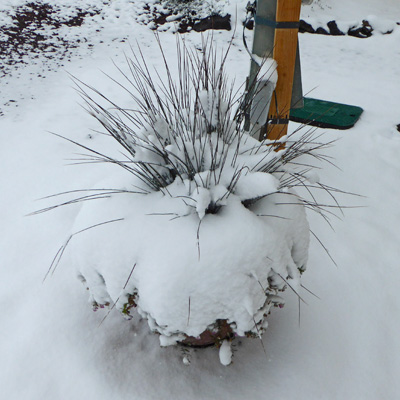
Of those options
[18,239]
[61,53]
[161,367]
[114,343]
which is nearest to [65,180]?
[18,239]

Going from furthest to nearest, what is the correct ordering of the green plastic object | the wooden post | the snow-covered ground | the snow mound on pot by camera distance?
the green plastic object → the wooden post → the snow-covered ground → the snow mound on pot

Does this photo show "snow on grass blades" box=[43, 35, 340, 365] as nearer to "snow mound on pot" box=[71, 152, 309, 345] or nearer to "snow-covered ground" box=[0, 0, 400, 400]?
"snow mound on pot" box=[71, 152, 309, 345]

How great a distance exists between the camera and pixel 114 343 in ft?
4.64

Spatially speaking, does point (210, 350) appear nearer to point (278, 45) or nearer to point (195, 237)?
point (195, 237)

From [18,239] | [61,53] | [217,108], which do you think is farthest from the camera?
[61,53]

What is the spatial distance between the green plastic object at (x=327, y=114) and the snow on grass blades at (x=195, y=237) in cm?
173

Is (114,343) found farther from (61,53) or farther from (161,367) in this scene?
(61,53)

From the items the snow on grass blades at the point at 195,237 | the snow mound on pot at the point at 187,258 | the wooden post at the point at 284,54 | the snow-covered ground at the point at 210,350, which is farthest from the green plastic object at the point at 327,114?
the snow mound on pot at the point at 187,258

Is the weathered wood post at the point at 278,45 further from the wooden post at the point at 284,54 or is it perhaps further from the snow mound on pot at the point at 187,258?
the snow mound on pot at the point at 187,258

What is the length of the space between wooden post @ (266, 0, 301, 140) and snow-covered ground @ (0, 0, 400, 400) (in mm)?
549

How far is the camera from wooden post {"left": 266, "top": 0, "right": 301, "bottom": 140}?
5.83 feet

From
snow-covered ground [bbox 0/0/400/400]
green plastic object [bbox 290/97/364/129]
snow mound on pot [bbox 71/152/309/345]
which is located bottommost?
green plastic object [bbox 290/97/364/129]

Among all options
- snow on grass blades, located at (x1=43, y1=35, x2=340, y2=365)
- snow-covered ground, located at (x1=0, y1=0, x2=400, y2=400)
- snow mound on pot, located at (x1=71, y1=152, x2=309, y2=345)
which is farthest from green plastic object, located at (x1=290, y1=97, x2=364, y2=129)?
snow mound on pot, located at (x1=71, y1=152, x2=309, y2=345)

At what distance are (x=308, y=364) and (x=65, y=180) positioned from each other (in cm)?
177
